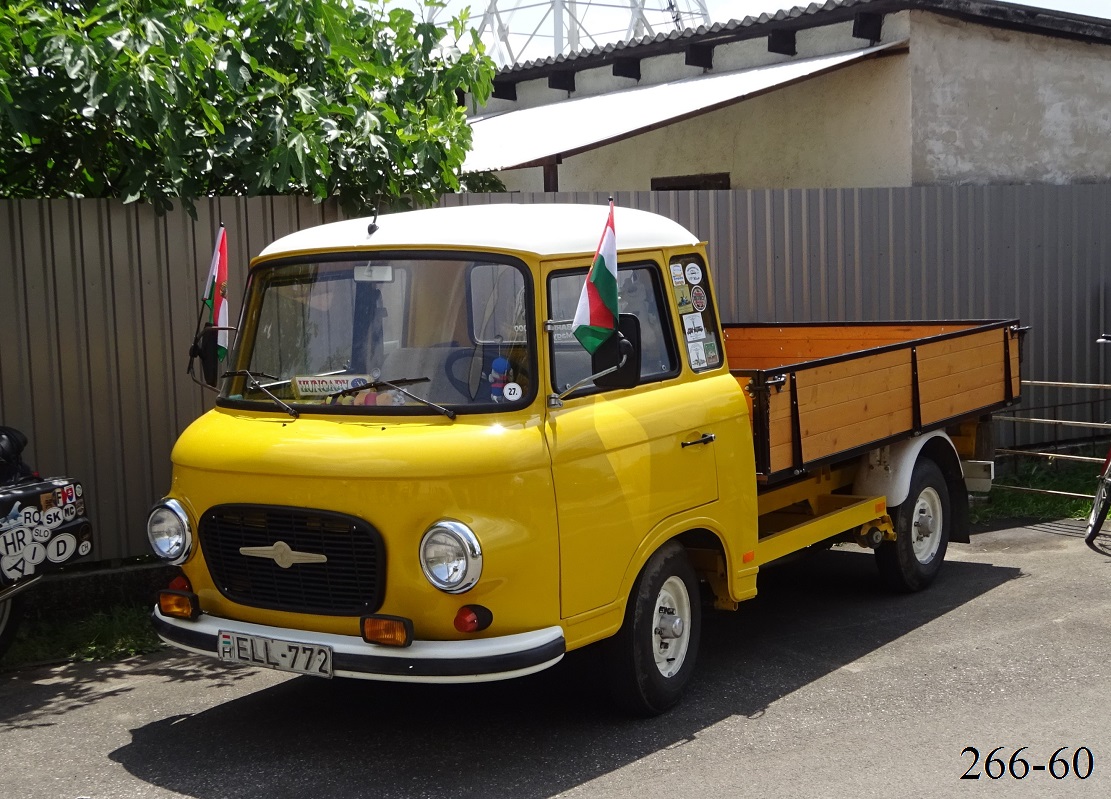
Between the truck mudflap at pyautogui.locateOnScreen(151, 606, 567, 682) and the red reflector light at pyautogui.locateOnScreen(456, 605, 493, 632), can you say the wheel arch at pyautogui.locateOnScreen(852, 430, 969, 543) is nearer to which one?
the truck mudflap at pyautogui.locateOnScreen(151, 606, 567, 682)

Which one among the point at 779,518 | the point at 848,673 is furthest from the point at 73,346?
the point at 848,673

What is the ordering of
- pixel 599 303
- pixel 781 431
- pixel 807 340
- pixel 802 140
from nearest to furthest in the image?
1. pixel 599 303
2. pixel 781 431
3. pixel 807 340
4. pixel 802 140

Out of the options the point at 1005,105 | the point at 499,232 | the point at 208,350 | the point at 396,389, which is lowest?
the point at 396,389

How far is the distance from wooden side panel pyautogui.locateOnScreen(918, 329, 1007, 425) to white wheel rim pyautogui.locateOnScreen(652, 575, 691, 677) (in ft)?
8.31

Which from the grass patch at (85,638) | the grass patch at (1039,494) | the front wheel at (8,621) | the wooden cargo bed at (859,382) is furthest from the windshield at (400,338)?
the grass patch at (1039,494)

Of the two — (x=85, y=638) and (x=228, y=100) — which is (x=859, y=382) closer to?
(x=228, y=100)

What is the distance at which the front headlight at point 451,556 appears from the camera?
4.88 metres

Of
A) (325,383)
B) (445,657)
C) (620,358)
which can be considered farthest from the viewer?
(325,383)

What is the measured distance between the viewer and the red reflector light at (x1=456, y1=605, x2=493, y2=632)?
4.93 metres

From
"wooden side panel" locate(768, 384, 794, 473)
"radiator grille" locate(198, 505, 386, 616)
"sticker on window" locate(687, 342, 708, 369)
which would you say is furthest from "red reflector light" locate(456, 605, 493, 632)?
"wooden side panel" locate(768, 384, 794, 473)

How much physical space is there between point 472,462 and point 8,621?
3107 millimetres

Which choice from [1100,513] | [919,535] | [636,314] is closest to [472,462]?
[636,314]

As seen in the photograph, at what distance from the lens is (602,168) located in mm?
14961

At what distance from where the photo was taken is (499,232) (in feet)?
18.1
